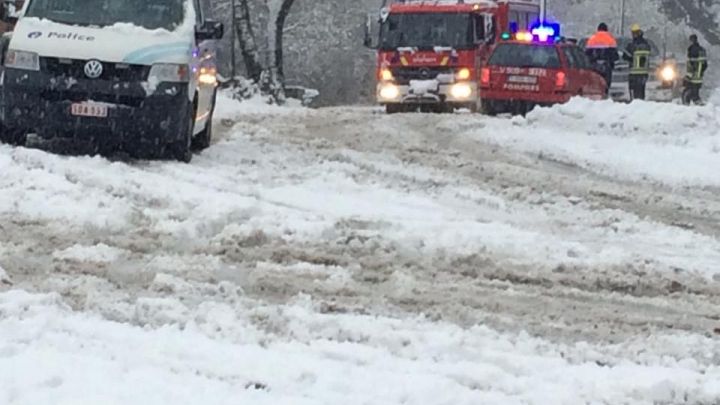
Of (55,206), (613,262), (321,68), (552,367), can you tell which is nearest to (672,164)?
(613,262)

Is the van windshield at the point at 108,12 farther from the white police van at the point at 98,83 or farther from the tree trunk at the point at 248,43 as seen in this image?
the tree trunk at the point at 248,43

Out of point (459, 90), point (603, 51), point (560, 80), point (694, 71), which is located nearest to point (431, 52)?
point (459, 90)

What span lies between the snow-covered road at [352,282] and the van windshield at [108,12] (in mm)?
1529

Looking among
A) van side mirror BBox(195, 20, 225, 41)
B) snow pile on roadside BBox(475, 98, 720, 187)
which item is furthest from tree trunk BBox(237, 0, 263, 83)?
van side mirror BBox(195, 20, 225, 41)

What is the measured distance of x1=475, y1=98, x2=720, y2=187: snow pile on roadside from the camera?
13961 millimetres

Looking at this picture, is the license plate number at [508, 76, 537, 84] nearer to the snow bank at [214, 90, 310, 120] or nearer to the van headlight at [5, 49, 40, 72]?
the snow bank at [214, 90, 310, 120]

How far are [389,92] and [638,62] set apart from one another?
578 centimetres

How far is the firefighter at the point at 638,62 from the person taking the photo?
2631 cm

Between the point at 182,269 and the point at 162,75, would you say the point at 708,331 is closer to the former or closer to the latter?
the point at 182,269

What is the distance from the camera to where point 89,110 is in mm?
11828

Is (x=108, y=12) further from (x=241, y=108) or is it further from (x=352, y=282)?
(x=241, y=108)

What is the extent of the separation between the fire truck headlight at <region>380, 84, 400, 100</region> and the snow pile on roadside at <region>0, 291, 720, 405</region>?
1877cm

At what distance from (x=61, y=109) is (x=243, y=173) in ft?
6.11

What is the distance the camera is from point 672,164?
1427 cm
